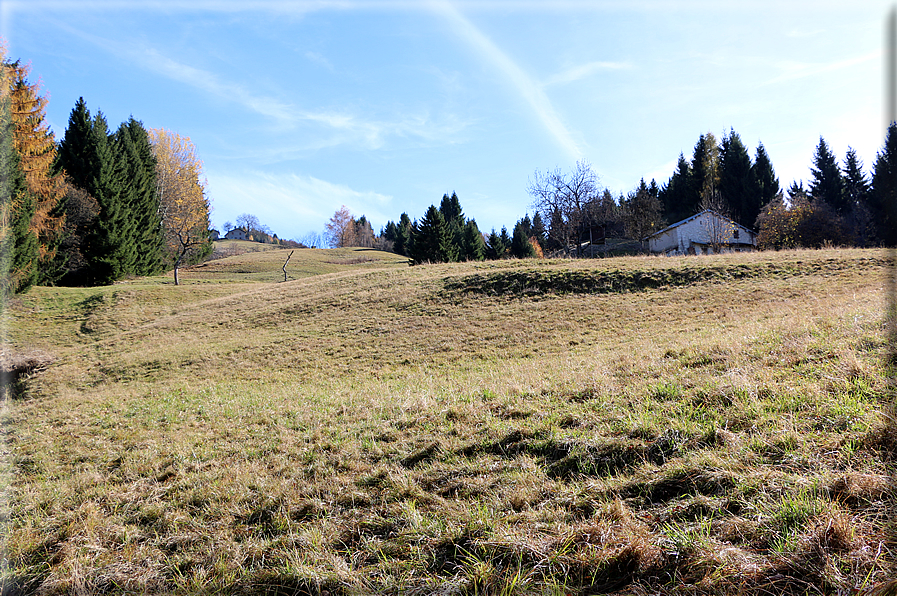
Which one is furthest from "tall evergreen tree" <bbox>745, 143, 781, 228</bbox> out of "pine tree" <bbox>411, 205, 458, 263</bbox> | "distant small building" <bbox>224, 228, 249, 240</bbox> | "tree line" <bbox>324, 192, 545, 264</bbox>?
"distant small building" <bbox>224, 228, 249, 240</bbox>

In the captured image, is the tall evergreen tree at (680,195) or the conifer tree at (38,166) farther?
the tall evergreen tree at (680,195)

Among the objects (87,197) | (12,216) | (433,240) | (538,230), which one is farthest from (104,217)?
(538,230)

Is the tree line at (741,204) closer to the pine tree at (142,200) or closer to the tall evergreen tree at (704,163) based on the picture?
the tall evergreen tree at (704,163)

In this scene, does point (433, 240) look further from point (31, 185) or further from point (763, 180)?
point (763, 180)

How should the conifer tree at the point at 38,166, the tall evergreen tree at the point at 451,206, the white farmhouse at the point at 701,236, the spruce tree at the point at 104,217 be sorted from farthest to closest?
the tall evergreen tree at the point at 451,206 < the white farmhouse at the point at 701,236 < the spruce tree at the point at 104,217 < the conifer tree at the point at 38,166

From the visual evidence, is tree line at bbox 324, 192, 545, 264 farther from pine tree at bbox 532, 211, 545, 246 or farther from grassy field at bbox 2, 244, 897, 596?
grassy field at bbox 2, 244, 897, 596

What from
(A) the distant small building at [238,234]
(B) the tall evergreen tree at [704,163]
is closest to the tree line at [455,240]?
(B) the tall evergreen tree at [704,163]

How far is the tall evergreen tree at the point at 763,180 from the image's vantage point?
60.7 meters

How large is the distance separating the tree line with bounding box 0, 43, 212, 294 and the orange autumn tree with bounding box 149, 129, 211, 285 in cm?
11

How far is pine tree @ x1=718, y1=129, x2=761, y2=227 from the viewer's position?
201 feet

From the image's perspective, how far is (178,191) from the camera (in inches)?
1837

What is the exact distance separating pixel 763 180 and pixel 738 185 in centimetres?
309

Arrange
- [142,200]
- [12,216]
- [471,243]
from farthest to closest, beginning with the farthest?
[471,243]
[142,200]
[12,216]

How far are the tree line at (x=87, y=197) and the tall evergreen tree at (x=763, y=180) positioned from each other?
73.5m
